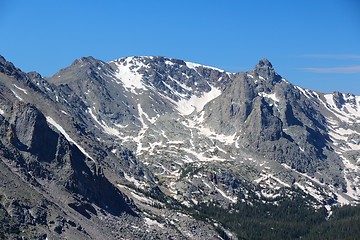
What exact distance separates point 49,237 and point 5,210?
52.3 ft

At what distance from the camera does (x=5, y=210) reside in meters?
199

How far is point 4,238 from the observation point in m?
183

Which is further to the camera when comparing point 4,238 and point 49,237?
point 49,237

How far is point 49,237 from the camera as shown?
198375 mm

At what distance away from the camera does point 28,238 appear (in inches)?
7505

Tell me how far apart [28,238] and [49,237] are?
358 inches

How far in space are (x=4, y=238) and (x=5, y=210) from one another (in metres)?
17.0

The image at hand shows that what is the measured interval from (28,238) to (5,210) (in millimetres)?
13998

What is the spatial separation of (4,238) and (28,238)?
30.0 feet

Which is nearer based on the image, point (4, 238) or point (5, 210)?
point (4, 238)
